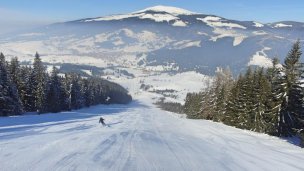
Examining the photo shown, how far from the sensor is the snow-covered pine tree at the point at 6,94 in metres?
59.6

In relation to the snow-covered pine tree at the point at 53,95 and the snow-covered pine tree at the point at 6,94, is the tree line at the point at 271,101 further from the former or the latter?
the snow-covered pine tree at the point at 6,94

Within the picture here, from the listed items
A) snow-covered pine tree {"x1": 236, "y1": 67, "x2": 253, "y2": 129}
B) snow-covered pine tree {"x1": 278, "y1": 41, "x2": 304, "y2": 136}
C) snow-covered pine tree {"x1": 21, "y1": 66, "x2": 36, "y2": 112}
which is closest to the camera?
snow-covered pine tree {"x1": 278, "y1": 41, "x2": 304, "y2": 136}

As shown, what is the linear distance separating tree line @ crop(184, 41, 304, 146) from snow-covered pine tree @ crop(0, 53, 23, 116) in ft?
117

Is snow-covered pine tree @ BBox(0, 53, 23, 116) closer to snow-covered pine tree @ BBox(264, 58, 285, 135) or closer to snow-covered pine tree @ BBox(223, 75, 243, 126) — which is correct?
snow-covered pine tree @ BBox(223, 75, 243, 126)

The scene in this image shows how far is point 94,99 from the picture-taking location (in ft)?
438

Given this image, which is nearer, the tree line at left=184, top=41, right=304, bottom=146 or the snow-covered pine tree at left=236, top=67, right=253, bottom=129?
the tree line at left=184, top=41, right=304, bottom=146

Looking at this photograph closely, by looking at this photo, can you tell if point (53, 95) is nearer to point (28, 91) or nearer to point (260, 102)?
point (28, 91)

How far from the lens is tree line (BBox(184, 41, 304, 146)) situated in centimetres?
4481

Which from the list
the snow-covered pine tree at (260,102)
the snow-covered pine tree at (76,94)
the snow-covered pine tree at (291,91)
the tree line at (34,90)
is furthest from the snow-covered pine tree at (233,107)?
the snow-covered pine tree at (76,94)

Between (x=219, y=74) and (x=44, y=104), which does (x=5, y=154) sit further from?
(x=219, y=74)

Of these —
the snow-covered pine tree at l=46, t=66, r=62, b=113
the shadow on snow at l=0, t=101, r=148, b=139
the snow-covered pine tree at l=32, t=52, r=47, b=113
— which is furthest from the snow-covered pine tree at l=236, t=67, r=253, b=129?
the snow-covered pine tree at l=46, t=66, r=62, b=113

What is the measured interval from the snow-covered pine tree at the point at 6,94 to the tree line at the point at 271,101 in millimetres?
35615

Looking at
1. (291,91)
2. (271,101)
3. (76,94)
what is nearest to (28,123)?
(271,101)

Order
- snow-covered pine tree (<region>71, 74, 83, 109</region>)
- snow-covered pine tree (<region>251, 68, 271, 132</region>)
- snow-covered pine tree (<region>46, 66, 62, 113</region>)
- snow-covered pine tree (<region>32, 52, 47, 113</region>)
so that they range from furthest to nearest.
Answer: snow-covered pine tree (<region>71, 74, 83, 109</region>) → snow-covered pine tree (<region>46, 66, 62, 113</region>) → snow-covered pine tree (<region>32, 52, 47, 113</region>) → snow-covered pine tree (<region>251, 68, 271, 132</region>)
